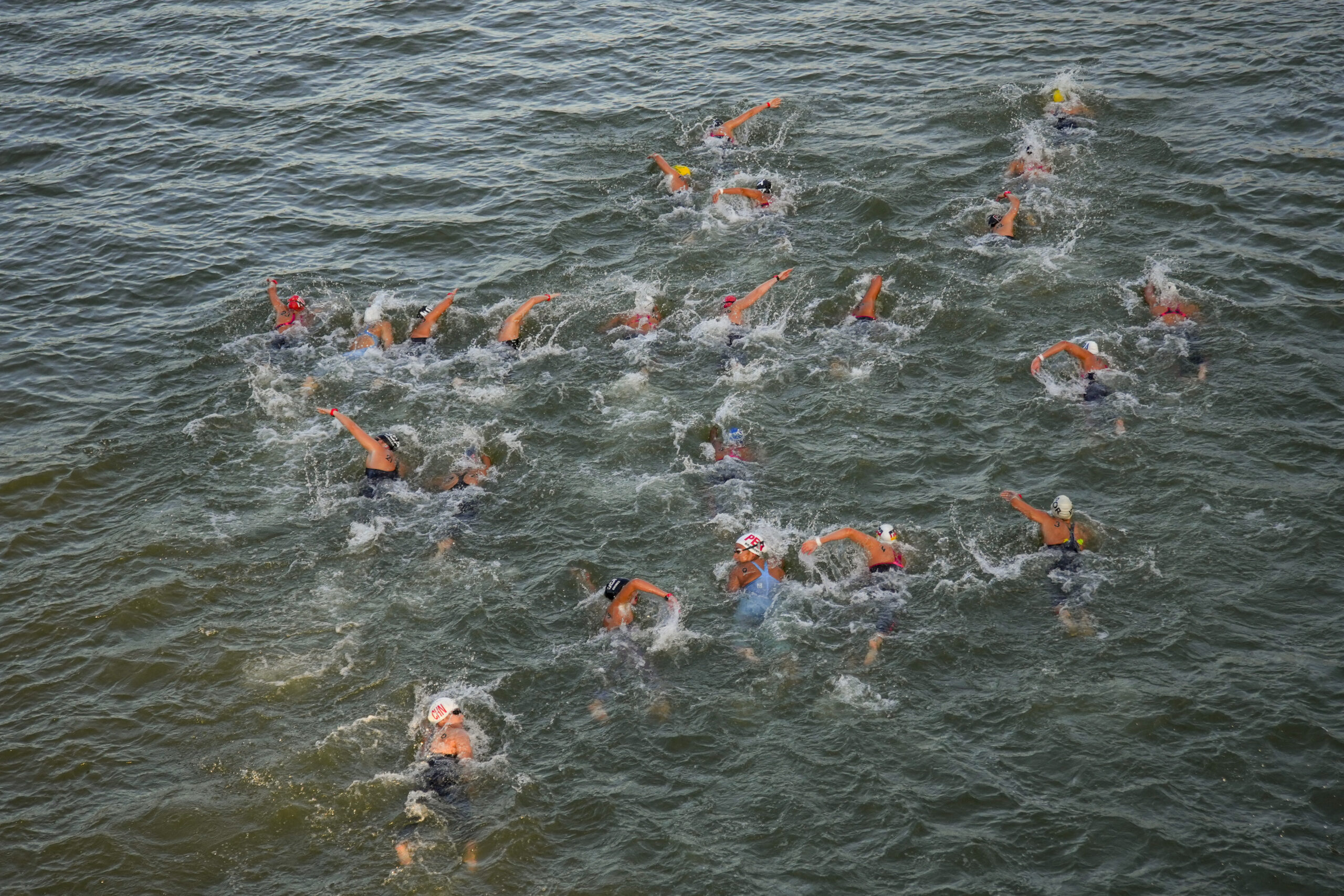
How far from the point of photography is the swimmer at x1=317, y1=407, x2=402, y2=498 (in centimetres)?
1641

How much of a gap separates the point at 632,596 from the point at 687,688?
4.89 ft

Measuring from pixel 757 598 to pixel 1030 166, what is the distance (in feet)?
45.4

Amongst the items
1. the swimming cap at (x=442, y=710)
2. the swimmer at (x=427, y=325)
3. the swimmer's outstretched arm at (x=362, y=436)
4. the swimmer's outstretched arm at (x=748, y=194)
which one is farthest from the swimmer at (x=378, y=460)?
the swimmer's outstretched arm at (x=748, y=194)

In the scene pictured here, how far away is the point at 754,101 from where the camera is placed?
2788 centimetres

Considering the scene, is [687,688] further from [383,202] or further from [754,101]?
[754,101]

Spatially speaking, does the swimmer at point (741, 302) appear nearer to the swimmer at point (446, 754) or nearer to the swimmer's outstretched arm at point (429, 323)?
the swimmer's outstretched arm at point (429, 323)

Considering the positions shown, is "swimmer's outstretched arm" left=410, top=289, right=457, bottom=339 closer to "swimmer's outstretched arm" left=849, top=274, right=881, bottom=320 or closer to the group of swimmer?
the group of swimmer

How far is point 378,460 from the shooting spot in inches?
651

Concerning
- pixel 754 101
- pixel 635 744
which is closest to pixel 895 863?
pixel 635 744

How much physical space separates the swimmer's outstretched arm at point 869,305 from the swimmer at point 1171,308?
4771mm

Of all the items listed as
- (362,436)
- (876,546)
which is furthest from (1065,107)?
(362,436)

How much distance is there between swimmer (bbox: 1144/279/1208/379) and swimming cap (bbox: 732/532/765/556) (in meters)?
8.87

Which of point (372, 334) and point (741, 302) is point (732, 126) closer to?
point (741, 302)

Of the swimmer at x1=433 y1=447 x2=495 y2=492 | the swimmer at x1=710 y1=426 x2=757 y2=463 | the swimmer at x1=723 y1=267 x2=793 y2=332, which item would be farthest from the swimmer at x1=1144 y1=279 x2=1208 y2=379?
the swimmer at x1=433 y1=447 x2=495 y2=492
